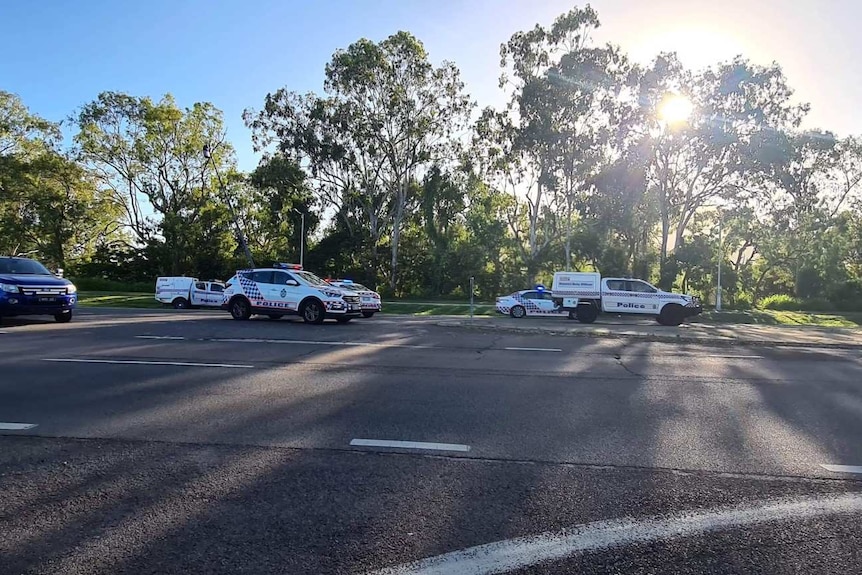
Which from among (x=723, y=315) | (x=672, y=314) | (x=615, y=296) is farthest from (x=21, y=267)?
(x=723, y=315)

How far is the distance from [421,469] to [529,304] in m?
23.5

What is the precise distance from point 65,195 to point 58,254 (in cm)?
511

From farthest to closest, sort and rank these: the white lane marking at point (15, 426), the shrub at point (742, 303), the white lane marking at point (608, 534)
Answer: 1. the shrub at point (742, 303)
2. the white lane marking at point (15, 426)
3. the white lane marking at point (608, 534)

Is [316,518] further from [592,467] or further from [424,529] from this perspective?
[592,467]

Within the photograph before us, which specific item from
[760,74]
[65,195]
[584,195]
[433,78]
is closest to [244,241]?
[65,195]

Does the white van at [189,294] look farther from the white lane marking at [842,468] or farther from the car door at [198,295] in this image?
the white lane marking at [842,468]

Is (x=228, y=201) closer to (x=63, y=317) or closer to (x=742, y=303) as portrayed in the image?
(x=63, y=317)

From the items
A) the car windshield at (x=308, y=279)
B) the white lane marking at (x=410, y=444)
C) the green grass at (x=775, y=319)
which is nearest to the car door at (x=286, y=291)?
the car windshield at (x=308, y=279)

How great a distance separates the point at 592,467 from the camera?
5.27 meters

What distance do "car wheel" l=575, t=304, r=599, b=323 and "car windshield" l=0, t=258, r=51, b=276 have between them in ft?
61.0

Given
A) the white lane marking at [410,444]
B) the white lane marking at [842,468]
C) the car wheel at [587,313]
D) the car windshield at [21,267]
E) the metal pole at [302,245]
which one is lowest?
the white lane marking at [842,468]

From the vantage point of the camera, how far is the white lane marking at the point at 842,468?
17.4ft

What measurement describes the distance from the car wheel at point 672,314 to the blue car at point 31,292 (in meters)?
20.3

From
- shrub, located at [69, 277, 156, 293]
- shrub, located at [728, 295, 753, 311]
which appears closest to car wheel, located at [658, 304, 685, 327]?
shrub, located at [728, 295, 753, 311]
